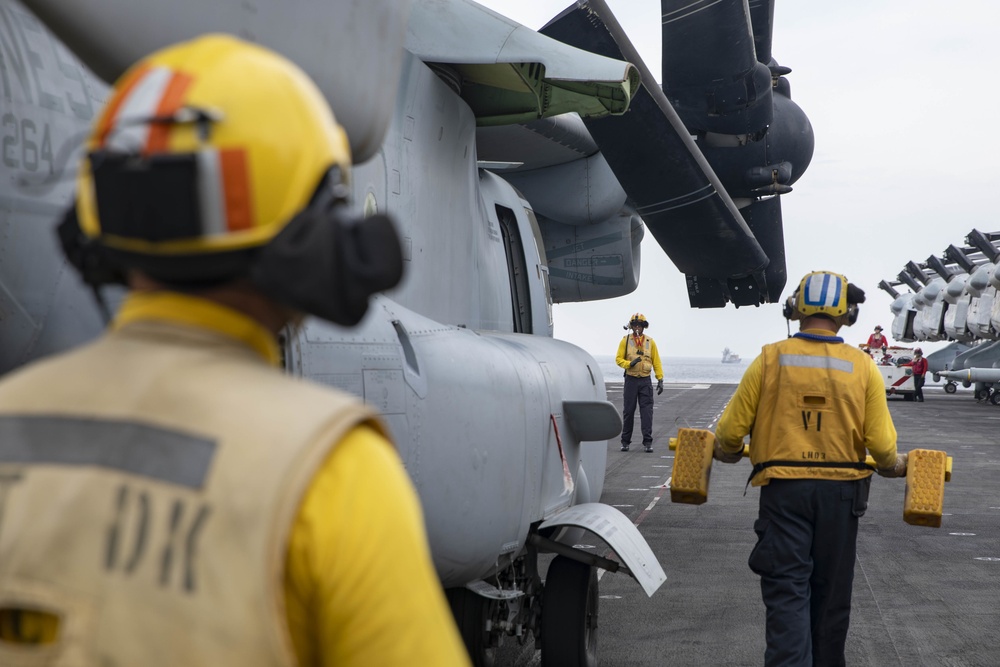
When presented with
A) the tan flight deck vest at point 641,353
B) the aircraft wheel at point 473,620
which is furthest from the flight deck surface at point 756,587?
the tan flight deck vest at point 641,353

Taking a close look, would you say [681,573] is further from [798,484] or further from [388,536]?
[388,536]

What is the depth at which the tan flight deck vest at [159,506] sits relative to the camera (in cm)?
108

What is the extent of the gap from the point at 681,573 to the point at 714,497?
4.16m

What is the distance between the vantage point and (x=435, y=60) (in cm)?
485

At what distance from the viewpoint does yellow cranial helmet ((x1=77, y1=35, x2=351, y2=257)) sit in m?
1.18

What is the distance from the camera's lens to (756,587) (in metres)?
7.24

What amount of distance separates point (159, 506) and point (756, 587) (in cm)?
669

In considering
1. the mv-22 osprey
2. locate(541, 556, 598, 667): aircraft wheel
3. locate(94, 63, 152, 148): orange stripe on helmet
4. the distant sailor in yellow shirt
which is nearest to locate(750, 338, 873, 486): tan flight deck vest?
the mv-22 osprey

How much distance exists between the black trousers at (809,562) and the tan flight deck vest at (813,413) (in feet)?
0.24

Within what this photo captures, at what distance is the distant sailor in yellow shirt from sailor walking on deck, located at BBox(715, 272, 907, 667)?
366 centimetres

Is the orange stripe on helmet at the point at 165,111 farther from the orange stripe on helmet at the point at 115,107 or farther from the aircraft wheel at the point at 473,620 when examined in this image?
the aircraft wheel at the point at 473,620

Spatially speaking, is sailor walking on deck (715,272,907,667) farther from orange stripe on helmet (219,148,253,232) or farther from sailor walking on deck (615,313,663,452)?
sailor walking on deck (615,313,663,452)

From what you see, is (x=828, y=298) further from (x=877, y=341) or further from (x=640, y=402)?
(x=877, y=341)

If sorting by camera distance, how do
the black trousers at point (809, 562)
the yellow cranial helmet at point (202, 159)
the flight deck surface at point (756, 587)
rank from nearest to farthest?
the yellow cranial helmet at point (202, 159) → the black trousers at point (809, 562) → the flight deck surface at point (756, 587)
